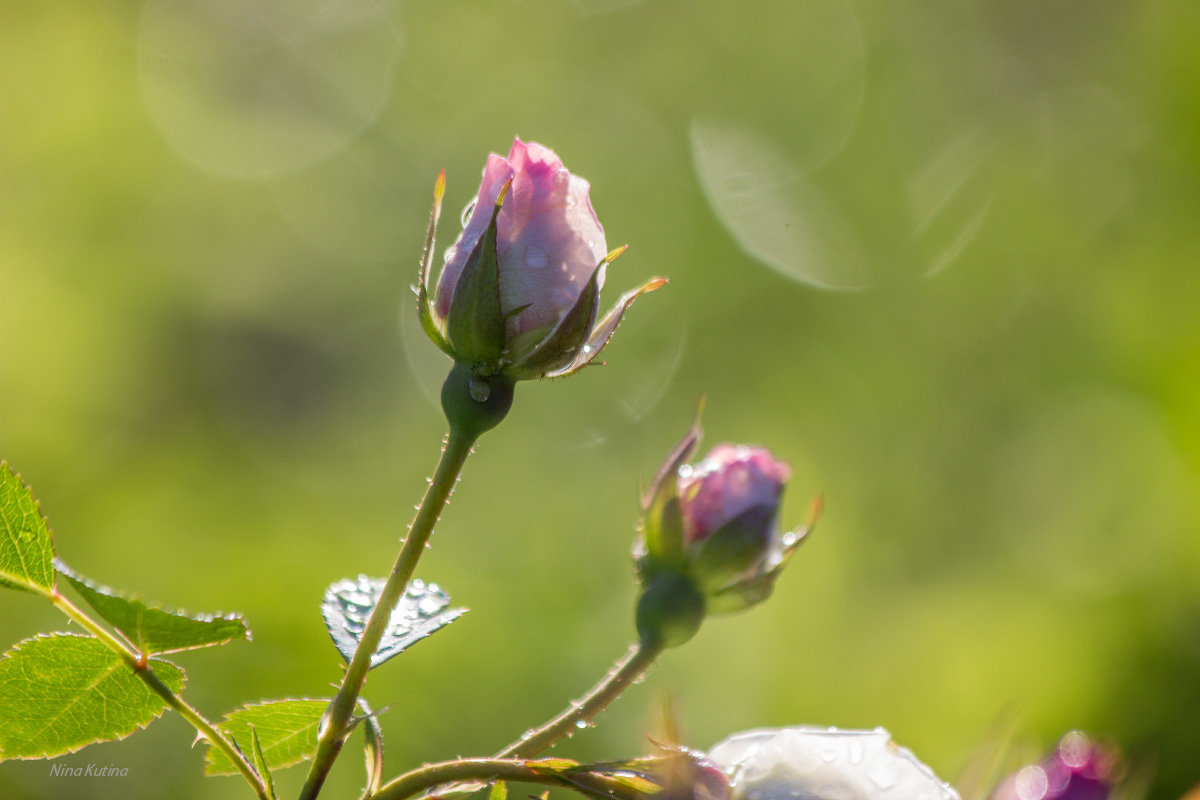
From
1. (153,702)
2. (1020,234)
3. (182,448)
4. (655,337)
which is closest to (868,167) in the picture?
(1020,234)

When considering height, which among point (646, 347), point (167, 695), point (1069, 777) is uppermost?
point (646, 347)

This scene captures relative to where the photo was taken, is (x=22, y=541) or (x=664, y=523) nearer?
(x=22, y=541)

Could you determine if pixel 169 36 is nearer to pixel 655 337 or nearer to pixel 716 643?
pixel 655 337

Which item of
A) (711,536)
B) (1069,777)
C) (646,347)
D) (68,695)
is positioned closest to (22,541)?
(68,695)

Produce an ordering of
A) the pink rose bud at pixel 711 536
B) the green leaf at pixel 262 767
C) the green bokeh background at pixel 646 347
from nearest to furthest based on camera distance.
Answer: the green leaf at pixel 262 767
the pink rose bud at pixel 711 536
the green bokeh background at pixel 646 347

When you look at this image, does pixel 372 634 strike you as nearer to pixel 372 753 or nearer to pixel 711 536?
pixel 372 753

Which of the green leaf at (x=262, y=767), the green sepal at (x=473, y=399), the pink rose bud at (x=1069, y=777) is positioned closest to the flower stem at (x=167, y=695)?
the green leaf at (x=262, y=767)

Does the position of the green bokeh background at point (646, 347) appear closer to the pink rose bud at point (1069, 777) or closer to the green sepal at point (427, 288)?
the pink rose bud at point (1069, 777)
